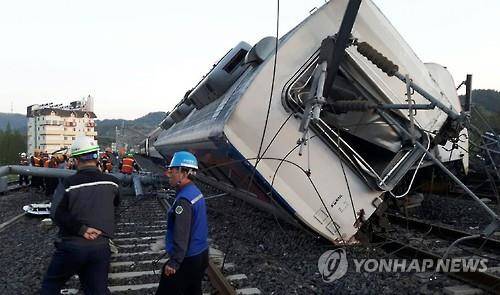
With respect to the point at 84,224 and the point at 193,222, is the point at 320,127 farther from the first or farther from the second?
the point at 84,224

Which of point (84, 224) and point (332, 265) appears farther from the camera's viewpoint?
point (332, 265)

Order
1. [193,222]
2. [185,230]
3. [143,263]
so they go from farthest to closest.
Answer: [143,263] < [193,222] < [185,230]

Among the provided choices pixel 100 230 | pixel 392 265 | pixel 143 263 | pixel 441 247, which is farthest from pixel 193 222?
pixel 441 247

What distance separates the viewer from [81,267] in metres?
3.33

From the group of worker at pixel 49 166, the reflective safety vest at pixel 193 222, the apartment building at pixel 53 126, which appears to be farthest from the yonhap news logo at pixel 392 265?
the apartment building at pixel 53 126

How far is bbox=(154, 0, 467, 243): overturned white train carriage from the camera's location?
5457 mm

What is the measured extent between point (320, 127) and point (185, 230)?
9.44 feet

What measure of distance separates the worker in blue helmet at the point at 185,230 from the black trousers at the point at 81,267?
0.49m

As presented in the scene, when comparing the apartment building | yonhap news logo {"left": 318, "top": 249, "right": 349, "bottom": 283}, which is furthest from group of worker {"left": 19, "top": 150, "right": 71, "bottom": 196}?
the apartment building

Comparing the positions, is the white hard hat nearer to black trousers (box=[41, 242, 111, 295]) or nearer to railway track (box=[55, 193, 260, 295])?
black trousers (box=[41, 242, 111, 295])

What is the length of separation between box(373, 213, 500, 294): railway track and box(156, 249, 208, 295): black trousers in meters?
2.60

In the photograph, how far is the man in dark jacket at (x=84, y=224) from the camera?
10.6 feet

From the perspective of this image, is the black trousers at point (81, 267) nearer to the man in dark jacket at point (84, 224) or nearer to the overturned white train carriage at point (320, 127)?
the man in dark jacket at point (84, 224)

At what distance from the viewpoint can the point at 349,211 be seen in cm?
563
